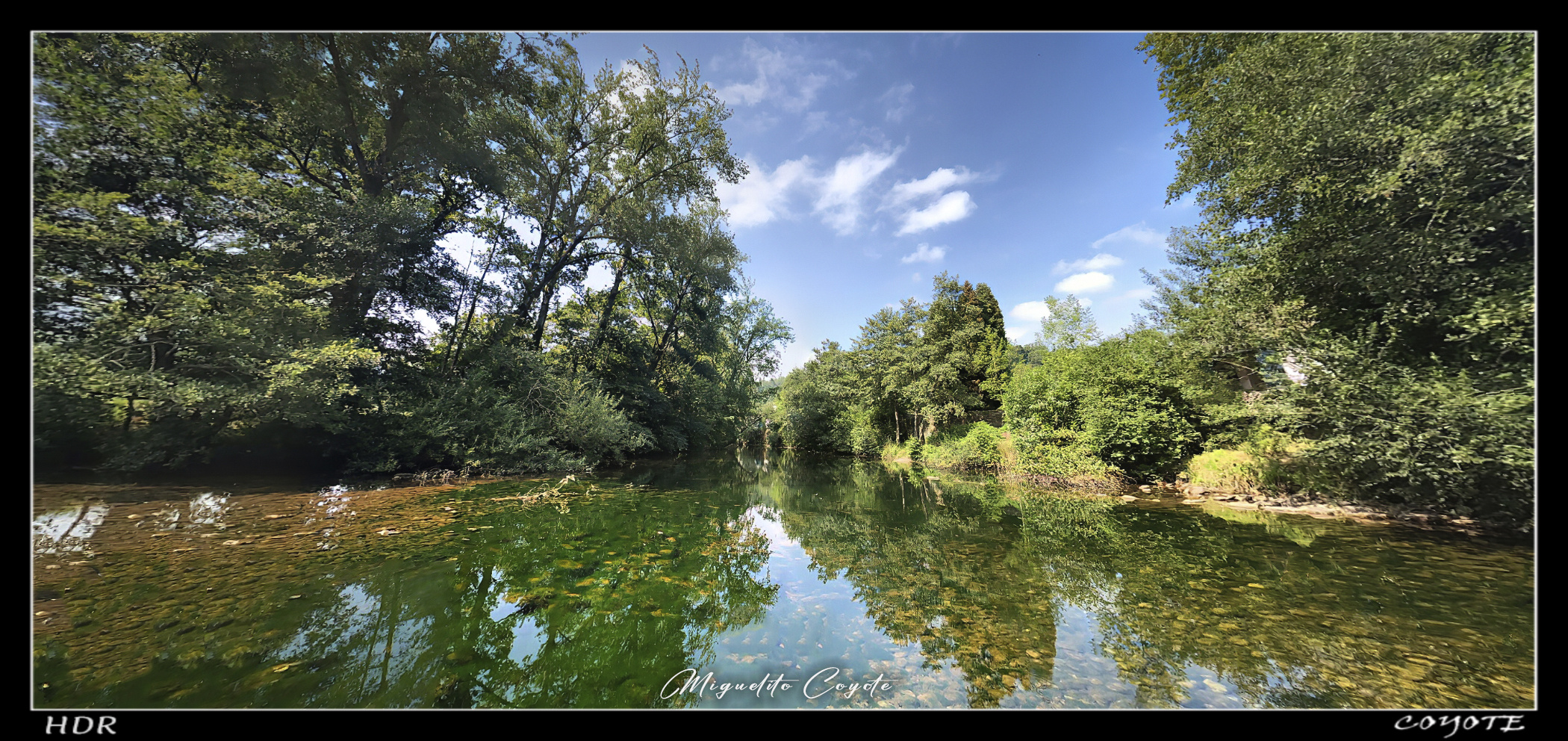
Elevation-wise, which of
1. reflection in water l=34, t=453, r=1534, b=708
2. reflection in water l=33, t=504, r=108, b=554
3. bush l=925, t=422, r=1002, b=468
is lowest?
bush l=925, t=422, r=1002, b=468

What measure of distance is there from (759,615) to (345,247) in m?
12.4

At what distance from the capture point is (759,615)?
4262 mm

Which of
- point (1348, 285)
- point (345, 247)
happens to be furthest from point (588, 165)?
point (1348, 285)

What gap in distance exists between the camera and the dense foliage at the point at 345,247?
20.5 ft

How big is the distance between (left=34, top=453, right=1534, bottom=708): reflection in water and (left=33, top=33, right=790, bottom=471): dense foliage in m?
2.57

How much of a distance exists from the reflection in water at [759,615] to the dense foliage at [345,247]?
101 inches

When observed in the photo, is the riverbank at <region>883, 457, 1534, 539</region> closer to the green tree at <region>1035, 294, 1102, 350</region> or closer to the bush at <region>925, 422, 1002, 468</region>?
the bush at <region>925, 422, 1002, 468</region>

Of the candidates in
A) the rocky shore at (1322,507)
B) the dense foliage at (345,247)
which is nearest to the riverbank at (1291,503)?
the rocky shore at (1322,507)

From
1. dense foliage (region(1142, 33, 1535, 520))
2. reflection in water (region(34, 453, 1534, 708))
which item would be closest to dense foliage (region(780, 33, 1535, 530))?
dense foliage (region(1142, 33, 1535, 520))

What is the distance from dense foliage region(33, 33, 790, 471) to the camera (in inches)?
246
